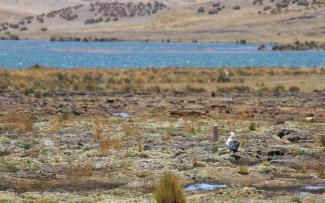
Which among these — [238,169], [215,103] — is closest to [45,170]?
[238,169]

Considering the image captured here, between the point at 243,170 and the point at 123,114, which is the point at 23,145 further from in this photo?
the point at 123,114

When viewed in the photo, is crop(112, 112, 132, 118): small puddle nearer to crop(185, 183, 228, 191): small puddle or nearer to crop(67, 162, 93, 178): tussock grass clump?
crop(67, 162, 93, 178): tussock grass clump

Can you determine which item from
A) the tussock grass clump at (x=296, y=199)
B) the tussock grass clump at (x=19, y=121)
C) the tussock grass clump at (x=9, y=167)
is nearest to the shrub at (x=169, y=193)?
the tussock grass clump at (x=296, y=199)

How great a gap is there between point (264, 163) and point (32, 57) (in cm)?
8036

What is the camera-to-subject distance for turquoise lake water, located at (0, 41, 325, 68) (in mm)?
86938

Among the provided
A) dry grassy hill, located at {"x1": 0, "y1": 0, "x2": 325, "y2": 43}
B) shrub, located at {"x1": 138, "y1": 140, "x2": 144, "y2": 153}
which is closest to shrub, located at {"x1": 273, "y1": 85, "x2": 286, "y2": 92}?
shrub, located at {"x1": 138, "y1": 140, "x2": 144, "y2": 153}

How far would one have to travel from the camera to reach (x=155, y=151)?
24.8m

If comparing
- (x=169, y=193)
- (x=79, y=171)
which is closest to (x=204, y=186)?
(x=79, y=171)

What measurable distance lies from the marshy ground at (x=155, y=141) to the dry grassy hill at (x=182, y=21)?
79.7 m

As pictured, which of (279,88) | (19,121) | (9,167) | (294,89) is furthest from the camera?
(279,88)

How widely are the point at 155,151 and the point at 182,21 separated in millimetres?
129428

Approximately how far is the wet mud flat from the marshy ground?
0.03 m

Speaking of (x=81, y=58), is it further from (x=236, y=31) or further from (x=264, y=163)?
(x=264, y=163)

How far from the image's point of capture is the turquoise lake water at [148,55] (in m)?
86.9
